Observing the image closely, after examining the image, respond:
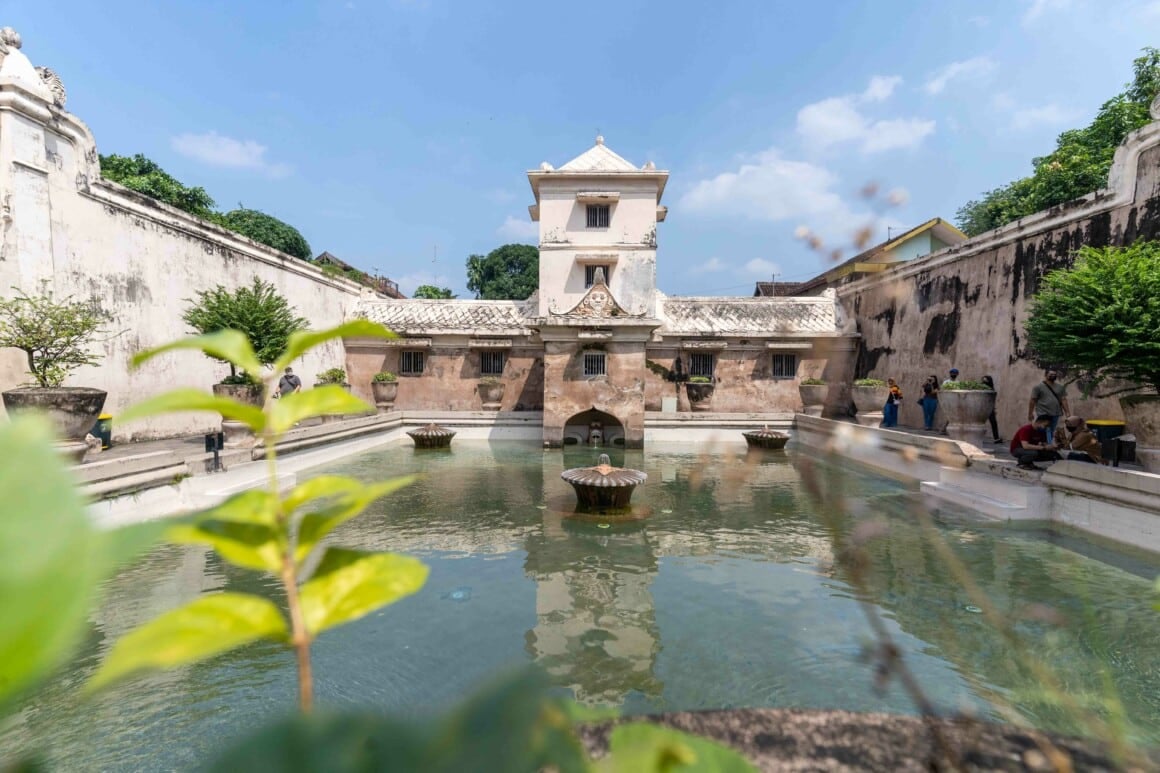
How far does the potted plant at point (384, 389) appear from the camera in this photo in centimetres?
1362

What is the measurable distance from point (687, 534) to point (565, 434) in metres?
7.21

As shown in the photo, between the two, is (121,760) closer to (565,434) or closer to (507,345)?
(565,434)

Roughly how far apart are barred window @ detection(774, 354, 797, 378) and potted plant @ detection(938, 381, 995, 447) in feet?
23.2

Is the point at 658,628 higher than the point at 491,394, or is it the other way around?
the point at 491,394

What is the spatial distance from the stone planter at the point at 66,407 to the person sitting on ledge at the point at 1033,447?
1000 centimetres

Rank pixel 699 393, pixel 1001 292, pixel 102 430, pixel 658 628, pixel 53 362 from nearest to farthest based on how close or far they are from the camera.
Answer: pixel 658 628
pixel 53 362
pixel 102 430
pixel 1001 292
pixel 699 393

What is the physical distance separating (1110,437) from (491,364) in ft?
41.6

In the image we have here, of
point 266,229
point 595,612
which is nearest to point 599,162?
point 595,612

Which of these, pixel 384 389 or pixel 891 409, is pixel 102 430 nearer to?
pixel 384 389

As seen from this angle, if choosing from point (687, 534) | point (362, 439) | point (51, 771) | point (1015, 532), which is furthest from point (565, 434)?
point (51, 771)

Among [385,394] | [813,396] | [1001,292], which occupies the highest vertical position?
[1001,292]

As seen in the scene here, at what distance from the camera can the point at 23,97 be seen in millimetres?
6879

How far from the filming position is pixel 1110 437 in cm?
630

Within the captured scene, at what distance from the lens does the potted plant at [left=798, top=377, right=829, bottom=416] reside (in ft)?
42.8
